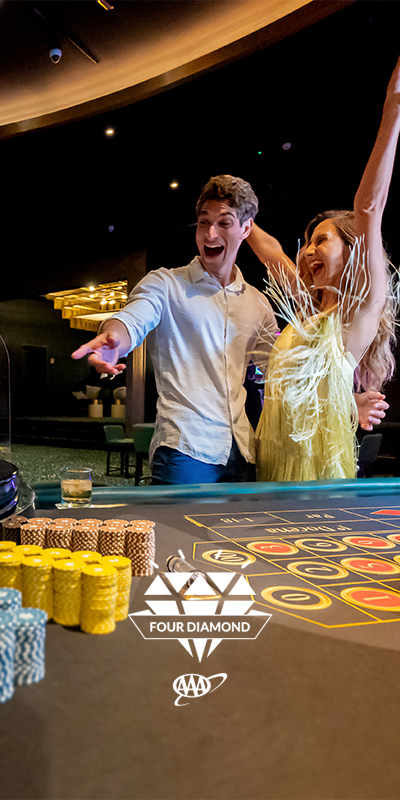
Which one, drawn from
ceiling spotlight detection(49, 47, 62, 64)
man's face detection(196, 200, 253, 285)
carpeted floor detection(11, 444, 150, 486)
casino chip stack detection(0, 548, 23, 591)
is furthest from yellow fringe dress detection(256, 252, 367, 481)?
carpeted floor detection(11, 444, 150, 486)

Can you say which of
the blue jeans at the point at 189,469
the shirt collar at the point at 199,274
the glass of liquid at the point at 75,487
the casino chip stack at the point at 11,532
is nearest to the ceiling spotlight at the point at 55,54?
the shirt collar at the point at 199,274

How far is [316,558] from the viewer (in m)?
0.96

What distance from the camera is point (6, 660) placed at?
50 centimetres

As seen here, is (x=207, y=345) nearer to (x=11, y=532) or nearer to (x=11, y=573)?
(x=11, y=532)

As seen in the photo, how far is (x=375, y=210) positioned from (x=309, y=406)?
3.18 feet

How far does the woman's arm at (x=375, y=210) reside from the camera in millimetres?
2268

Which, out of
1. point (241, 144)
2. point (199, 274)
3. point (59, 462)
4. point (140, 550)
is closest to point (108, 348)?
point (199, 274)

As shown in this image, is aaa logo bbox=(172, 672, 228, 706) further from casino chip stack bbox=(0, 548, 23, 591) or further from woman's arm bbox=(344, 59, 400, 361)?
woman's arm bbox=(344, 59, 400, 361)

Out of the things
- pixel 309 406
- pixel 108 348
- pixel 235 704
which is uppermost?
pixel 108 348

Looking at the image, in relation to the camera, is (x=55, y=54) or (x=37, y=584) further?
(x=55, y=54)

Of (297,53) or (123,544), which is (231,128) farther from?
(123,544)

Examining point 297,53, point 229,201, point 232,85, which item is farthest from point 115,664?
point 232,85

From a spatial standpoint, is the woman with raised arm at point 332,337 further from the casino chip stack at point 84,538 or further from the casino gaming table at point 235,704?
the casino chip stack at point 84,538

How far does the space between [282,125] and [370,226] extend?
93 cm
